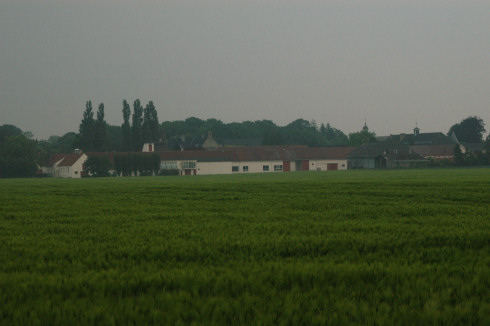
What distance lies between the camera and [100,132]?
126562 mm

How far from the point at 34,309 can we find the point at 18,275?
171 centimetres

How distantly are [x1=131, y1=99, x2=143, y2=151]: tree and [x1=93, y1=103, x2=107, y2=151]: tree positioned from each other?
7.83 meters

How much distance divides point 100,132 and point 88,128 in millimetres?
2996

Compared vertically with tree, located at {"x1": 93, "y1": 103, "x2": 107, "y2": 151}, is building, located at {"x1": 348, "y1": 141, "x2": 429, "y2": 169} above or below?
below

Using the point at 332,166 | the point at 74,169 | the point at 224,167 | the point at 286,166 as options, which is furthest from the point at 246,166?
the point at 74,169

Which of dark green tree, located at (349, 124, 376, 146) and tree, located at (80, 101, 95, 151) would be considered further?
dark green tree, located at (349, 124, 376, 146)

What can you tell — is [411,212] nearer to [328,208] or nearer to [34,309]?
[328,208]

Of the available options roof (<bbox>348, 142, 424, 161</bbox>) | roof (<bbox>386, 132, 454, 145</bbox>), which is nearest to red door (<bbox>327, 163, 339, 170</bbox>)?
roof (<bbox>348, 142, 424, 161</bbox>)

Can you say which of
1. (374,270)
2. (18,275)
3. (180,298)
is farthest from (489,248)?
(18,275)

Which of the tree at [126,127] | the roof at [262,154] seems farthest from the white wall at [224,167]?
the tree at [126,127]

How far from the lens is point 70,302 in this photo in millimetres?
5320

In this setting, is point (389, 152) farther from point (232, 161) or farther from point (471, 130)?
point (471, 130)

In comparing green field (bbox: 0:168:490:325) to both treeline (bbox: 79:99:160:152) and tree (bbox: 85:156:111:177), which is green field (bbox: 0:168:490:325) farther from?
treeline (bbox: 79:99:160:152)

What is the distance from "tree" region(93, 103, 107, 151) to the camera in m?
126
